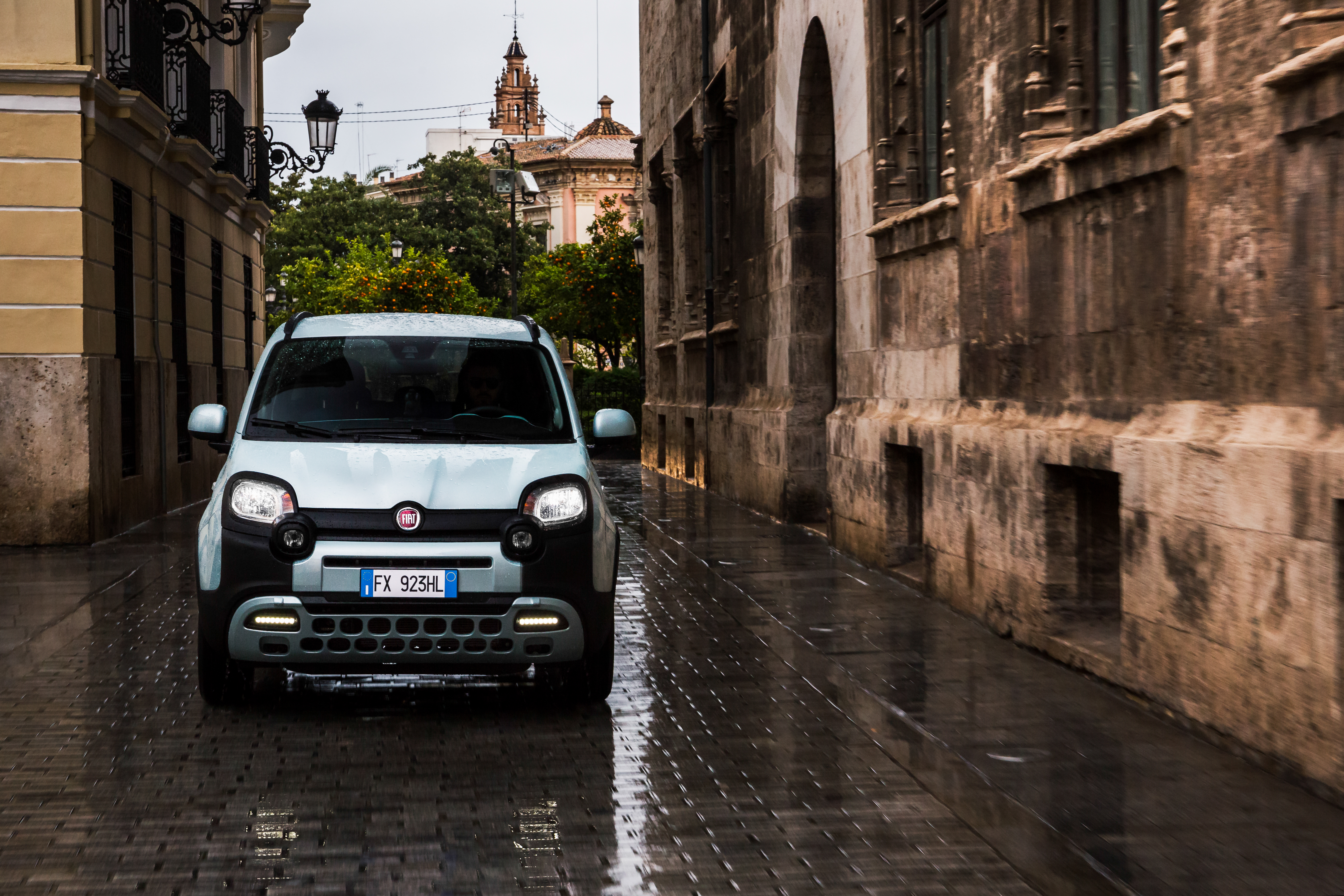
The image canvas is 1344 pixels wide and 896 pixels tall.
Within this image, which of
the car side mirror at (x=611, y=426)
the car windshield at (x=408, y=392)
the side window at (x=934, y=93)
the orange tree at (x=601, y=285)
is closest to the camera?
the car windshield at (x=408, y=392)

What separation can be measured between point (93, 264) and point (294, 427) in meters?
8.64

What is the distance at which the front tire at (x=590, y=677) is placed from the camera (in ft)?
22.6

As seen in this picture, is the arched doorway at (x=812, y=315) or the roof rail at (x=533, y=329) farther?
the arched doorway at (x=812, y=315)

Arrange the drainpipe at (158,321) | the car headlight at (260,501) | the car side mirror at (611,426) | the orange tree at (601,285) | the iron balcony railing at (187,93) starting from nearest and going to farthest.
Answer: the car headlight at (260,501) < the car side mirror at (611,426) < the drainpipe at (158,321) < the iron balcony railing at (187,93) < the orange tree at (601,285)

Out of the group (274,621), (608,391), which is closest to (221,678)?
(274,621)

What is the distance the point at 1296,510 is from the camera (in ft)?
17.8

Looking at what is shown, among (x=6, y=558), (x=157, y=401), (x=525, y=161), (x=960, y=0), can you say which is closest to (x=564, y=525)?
(x=960, y=0)

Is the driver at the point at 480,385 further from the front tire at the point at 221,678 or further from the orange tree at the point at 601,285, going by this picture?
the orange tree at the point at 601,285

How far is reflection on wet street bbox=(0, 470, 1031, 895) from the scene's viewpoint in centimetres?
455

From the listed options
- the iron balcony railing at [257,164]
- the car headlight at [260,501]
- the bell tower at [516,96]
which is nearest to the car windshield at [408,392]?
the car headlight at [260,501]

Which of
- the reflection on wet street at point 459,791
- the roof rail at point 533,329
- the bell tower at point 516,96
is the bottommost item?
the reflection on wet street at point 459,791

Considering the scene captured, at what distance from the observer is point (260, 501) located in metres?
6.57

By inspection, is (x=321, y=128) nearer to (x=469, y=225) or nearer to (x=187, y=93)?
(x=187, y=93)

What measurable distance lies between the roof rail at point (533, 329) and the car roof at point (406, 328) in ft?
0.07
